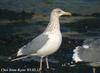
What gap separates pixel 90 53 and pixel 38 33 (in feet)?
14.3

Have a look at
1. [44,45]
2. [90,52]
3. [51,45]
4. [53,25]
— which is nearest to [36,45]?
[44,45]

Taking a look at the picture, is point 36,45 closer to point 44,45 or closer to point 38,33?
point 44,45

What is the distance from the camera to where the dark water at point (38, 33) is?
11102mm

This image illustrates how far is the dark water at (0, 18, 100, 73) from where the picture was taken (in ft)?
36.4

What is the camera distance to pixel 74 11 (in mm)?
17484

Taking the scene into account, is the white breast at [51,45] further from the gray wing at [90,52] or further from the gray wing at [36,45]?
the gray wing at [90,52]

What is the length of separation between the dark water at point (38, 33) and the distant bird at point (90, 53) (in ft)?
1.16

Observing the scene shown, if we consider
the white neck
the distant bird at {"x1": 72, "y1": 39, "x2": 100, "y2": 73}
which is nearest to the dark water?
the distant bird at {"x1": 72, "y1": 39, "x2": 100, "y2": 73}

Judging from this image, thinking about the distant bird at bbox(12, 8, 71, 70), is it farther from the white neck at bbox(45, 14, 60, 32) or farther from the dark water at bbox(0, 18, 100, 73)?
the dark water at bbox(0, 18, 100, 73)

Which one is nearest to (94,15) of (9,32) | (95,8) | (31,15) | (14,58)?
(95,8)

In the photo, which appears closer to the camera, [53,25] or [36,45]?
[36,45]

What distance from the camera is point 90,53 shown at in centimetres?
1071

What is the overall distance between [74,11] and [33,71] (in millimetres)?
6872

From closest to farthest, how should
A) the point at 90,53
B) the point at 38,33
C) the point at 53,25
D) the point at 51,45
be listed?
the point at 90,53, the point at 51,45, the point at 53,25, the point at 38,33
